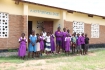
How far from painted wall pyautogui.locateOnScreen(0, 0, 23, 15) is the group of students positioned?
2.16m

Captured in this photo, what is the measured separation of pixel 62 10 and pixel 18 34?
5036mm

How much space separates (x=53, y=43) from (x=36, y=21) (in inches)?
163

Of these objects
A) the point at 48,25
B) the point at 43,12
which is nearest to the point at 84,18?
the point at 48,25

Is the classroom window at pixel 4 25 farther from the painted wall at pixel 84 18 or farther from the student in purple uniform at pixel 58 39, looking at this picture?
the painted wall at pixel 84 18

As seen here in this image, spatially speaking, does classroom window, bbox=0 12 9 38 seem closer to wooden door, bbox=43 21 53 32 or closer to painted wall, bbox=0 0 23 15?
painted wall, bbox=0 0 23 15

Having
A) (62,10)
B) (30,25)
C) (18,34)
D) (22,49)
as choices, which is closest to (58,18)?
(62,10)

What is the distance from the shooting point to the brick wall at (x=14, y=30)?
1428 cm

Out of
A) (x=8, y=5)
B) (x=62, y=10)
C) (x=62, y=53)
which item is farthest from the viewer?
(x=62, y=10)

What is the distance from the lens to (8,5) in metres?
14.2

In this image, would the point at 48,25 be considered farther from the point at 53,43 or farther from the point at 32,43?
the point at 32,43

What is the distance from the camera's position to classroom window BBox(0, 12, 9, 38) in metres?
14.0

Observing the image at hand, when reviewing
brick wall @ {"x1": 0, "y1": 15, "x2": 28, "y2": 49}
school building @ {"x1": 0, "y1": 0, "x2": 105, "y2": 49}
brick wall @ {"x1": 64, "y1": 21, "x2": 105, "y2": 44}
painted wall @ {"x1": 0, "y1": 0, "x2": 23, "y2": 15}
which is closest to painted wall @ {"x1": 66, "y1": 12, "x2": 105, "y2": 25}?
school building @ {"x1": 0, "y1": 0, "x2": 105, "y2": 49}

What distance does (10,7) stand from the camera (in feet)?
46.9

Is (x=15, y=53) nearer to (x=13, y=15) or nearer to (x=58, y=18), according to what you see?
(x=13, y=15)
